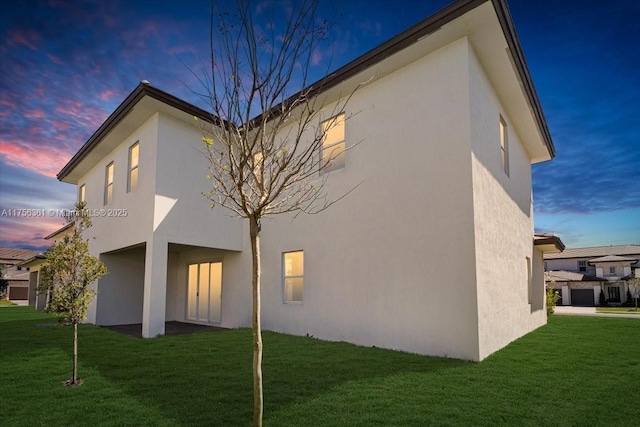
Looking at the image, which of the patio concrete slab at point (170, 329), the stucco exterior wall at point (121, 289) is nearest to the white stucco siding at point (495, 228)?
the patio concrete slab at point (170, 329)

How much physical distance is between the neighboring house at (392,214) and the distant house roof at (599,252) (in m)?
34.3

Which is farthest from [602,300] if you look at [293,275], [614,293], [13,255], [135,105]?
[13,255]

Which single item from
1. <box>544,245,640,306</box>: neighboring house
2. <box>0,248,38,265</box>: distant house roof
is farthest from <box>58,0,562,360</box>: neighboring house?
<box>0,248,38,265</box>: distant house roof

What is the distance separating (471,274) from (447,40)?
465 cm

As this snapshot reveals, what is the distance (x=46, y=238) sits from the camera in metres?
23.4

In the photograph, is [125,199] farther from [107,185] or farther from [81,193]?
[81,193]

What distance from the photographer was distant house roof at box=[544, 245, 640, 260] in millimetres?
39594

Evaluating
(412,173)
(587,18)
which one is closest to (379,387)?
(412,173)

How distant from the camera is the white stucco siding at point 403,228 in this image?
280 inches

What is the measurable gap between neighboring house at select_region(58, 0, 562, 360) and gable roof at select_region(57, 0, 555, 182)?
3 centimetres

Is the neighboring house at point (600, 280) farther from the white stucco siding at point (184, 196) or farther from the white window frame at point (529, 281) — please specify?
the white stucco siding at point (184, 196)

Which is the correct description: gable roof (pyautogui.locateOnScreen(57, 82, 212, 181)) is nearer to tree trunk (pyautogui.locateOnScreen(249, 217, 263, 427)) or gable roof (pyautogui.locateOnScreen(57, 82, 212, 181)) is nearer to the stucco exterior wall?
the stucco exterior wall

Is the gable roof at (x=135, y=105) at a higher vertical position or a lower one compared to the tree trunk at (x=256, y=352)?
higher

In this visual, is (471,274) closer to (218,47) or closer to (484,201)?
(484,201)
